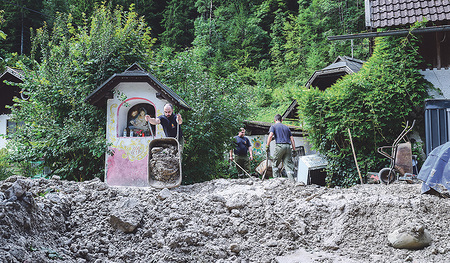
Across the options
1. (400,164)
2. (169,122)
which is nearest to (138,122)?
(169,122)

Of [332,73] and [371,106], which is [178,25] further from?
[371,106]

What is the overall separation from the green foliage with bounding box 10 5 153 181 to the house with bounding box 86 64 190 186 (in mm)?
450

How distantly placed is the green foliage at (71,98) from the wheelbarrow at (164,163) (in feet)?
7.50

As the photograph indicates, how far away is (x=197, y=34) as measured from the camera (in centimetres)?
3691

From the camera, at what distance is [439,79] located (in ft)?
31.7

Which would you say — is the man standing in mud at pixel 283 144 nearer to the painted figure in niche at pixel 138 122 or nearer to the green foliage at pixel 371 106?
the green foliage at pixel 371 106

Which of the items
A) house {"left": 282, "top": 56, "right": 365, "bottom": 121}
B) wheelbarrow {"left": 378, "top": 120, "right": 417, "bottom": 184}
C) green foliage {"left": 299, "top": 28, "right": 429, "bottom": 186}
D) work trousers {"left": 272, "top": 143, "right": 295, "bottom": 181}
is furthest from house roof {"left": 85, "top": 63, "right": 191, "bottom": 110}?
house {"left": 282, "top": 56, "right": 365, "bottom": 121}

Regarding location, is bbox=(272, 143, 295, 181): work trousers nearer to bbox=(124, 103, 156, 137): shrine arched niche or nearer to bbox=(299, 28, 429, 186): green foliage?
bbox=(299, 28, 429, 186): green foliage

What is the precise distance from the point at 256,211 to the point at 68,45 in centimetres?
912

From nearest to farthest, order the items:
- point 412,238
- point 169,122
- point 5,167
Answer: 1. point 412,238
2. point 169,122
3. point 5,167

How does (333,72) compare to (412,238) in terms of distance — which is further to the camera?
(333,72)

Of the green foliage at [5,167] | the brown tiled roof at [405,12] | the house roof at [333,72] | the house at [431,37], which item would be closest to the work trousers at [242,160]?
the house at [431,37]

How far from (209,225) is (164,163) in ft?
11.1

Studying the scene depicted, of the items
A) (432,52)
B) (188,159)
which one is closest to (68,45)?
(188,159)
